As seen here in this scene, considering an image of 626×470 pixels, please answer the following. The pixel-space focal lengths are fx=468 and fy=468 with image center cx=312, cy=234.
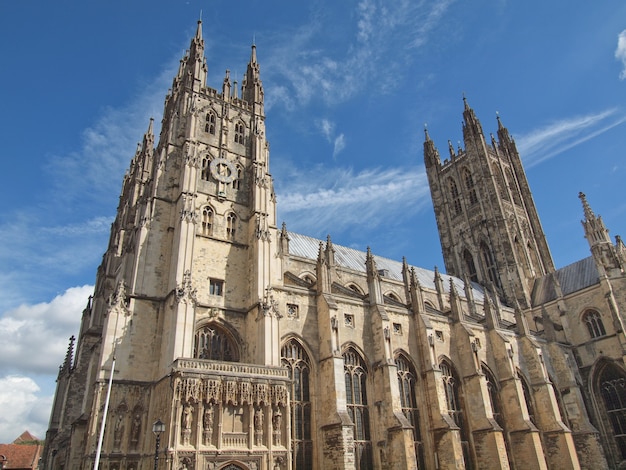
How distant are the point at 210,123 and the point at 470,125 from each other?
1627 inches

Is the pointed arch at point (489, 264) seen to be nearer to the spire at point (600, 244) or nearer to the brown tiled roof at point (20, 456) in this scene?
the spire at point (600, 244)

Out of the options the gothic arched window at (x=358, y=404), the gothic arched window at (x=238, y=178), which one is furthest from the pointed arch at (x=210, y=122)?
the gothic arched window at (x=358, y=404)

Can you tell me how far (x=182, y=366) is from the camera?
21422mm

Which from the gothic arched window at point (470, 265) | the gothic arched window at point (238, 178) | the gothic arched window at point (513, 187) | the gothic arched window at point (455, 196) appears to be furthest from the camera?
the gothic arched window at point (455, 196)

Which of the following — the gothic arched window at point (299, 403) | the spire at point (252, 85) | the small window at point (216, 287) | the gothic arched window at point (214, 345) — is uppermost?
the spire at point (252, 85)

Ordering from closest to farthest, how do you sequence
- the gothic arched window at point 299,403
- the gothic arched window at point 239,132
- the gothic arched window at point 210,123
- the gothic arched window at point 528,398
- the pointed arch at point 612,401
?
the gothic arched window at point 299,403 → the gothic arched window at point 210,123 → the gothic arched window at point 239,132 → the gothic arched window at point 528,398 → the pointed arch at point 612,401

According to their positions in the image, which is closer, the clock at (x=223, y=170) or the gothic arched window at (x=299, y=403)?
the gothic arched window at (x=299, y=403)

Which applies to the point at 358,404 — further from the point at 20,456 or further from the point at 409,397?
the point at 20,456

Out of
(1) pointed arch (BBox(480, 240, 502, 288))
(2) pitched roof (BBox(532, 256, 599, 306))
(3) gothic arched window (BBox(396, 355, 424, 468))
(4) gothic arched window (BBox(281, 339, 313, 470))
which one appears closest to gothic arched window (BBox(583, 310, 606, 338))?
(2) pitched roof (BBox(532, 256, 599, 306))

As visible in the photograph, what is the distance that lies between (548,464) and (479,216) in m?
30.7

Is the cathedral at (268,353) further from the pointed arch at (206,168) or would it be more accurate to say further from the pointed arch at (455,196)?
the pointed arch at (455,196)

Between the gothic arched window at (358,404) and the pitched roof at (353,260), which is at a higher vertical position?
the pitched roof at (353,260)

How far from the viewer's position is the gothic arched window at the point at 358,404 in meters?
26.7

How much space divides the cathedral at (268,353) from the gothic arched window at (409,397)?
10 centimetres
